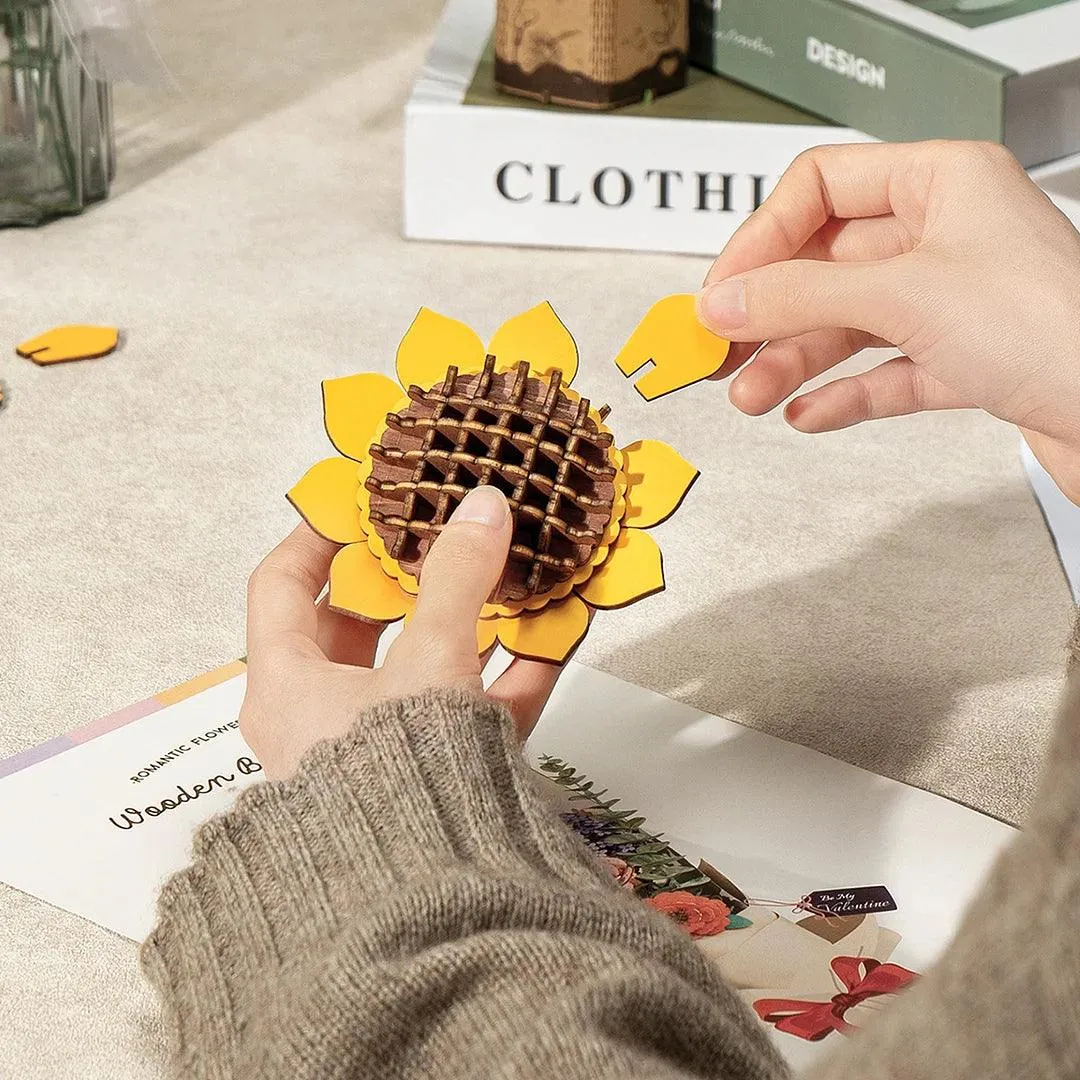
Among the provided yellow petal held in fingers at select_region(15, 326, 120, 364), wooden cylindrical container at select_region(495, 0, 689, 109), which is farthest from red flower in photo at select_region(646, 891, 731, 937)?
wooden cylindrical container at select_region(495, 0, 689, 109)

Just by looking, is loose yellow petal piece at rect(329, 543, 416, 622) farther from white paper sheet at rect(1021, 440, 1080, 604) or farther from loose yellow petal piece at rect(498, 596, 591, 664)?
white paper sheet at rect(1021, 440, 1080, 604)

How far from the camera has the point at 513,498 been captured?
0.56 m

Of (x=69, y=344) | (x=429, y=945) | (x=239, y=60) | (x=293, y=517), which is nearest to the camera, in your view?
(x=429, y=945)

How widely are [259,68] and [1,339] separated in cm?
61

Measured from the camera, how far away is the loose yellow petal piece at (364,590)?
58cm

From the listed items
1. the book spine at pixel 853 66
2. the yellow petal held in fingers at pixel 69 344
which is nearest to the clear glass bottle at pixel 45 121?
the yellow petal held in fingers at pixel 69 344

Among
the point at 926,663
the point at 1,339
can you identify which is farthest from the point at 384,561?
the point at 1,339

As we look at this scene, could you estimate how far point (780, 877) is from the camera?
23.4 inches

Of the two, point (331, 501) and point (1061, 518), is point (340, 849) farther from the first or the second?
point (1061, 518)

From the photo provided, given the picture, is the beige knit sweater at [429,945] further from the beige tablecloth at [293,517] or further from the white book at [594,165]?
the white book at [594,165]

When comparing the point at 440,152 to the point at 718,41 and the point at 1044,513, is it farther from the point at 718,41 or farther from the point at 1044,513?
the point at 1044,513

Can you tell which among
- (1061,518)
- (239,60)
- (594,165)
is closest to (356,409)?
(1061,518)

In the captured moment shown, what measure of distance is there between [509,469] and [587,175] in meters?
0.66

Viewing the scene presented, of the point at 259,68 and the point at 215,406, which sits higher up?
the point at 259,68
